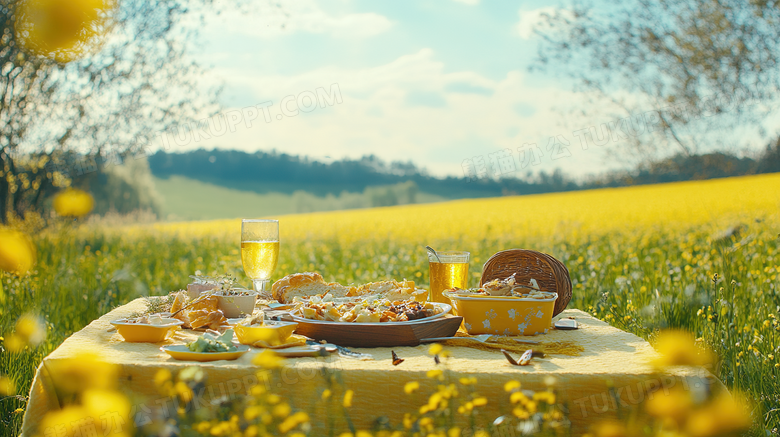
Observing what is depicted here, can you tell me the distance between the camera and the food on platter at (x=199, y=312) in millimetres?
2004

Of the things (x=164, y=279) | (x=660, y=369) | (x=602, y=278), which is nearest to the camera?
(x=660, y=369)

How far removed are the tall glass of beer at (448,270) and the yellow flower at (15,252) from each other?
4.85 meters

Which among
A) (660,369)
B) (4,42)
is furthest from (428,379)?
(4,42)

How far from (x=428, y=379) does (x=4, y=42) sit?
7622 mm

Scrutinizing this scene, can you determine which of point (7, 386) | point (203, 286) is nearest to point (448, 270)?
point (203, 286)

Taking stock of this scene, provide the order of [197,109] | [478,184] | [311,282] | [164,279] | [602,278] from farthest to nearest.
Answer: [478,184] → [197,109] → [164,279] → [602,278] → [311,282]

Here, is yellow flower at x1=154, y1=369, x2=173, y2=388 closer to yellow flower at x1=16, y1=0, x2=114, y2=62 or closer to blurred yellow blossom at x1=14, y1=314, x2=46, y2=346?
blurred yellow blossom at x1=14, y1=314, x2=46, y2=346

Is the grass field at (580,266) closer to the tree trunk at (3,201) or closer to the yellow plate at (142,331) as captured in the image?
the tree trunk at (3,201)

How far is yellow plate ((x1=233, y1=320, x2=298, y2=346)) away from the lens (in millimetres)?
1621

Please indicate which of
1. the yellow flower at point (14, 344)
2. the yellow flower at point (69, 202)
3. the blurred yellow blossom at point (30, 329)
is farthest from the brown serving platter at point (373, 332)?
the yellow flower at point (69, 202)

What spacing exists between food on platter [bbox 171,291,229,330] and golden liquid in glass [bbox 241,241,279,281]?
0.68 feet

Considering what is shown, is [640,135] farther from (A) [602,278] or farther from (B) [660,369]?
(B) [660,369]

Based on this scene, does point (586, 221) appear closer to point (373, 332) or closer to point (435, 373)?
point (373, 332)

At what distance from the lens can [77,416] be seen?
139cm
